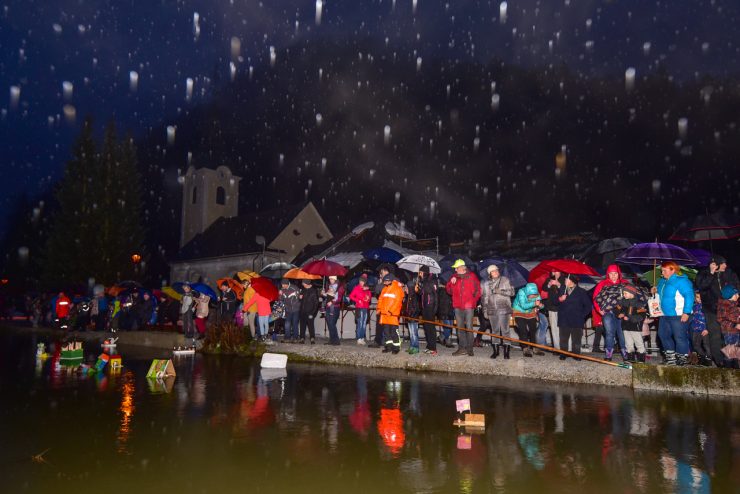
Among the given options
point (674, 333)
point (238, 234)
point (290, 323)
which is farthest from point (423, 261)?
point (238, 234)

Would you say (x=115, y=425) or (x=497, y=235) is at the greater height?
(x=497, y=235)

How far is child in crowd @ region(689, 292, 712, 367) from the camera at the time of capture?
10.1m

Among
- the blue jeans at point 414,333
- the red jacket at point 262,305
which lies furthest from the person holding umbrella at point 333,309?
the blue jeans at point 414,333

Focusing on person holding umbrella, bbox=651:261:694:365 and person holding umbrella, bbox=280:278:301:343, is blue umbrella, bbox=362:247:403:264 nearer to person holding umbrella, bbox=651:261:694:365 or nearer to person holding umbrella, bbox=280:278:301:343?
person holding umbrella, bbox=280:278:301:343

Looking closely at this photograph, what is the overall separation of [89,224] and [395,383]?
46569mm

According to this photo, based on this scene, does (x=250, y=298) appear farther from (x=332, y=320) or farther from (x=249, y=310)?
(x=332, y=320)

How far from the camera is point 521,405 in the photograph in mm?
7980

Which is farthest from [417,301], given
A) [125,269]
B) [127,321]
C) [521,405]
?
[125,269]

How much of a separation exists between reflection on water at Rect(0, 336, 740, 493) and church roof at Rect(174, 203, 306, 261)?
37231 millimetres

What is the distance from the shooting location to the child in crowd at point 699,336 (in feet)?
33.1

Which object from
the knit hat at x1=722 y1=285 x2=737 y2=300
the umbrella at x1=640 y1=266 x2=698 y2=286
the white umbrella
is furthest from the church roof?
the knit hat at x1=722 y1=285 x2=737 y2=300

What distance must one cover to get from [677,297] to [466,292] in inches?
162

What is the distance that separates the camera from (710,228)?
13094mm

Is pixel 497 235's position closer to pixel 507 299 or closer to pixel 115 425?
pixel 507 299
